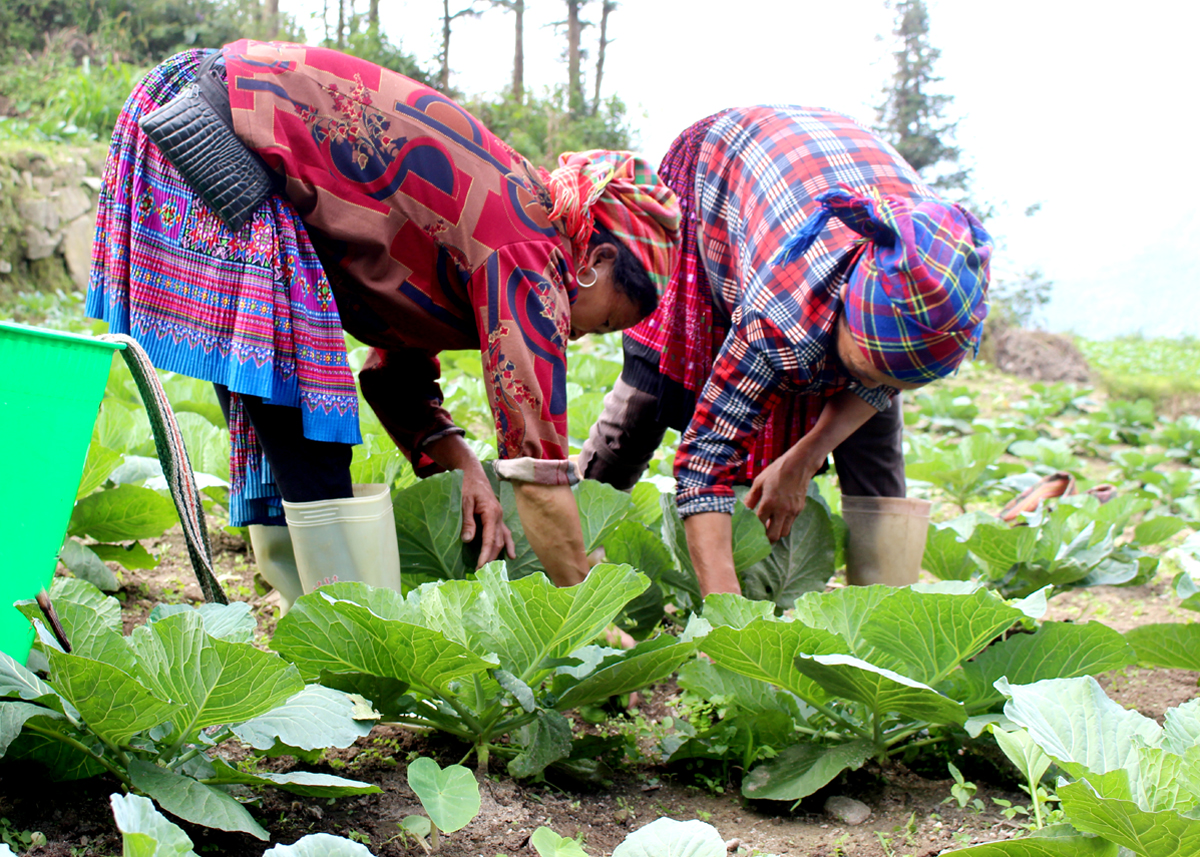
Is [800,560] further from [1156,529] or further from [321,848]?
[321,848]

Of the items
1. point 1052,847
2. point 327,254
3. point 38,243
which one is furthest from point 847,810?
point 38,243

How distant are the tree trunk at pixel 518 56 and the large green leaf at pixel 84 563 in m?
11.8

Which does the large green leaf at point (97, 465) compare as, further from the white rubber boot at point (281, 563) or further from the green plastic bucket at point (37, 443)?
the green plastic bucket at point (37, 443)

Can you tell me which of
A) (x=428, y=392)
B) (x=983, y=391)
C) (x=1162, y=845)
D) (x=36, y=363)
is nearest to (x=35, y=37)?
(x=983, y=391)

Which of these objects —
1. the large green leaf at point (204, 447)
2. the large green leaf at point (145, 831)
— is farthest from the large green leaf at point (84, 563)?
the large green leaf at point (145, 831)

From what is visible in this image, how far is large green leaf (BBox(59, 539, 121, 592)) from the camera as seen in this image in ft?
5.25

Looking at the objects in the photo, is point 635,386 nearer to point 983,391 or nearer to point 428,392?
point 428,392

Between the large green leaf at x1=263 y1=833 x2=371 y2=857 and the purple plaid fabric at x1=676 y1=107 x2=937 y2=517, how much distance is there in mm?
1025

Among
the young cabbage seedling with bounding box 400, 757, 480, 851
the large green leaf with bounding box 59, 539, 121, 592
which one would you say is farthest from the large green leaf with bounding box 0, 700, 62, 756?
the large green leaf with bounding box 59, 539, 121, 592

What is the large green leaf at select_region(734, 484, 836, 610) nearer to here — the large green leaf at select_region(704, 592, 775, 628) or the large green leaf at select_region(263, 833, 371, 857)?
the large green leaf at select_region(704, 592, 775, 628)

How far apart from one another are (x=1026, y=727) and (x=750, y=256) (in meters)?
1.10

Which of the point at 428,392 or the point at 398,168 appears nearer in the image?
the point at 398,168

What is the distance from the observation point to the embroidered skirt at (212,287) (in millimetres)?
1471

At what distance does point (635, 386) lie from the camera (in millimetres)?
2301
